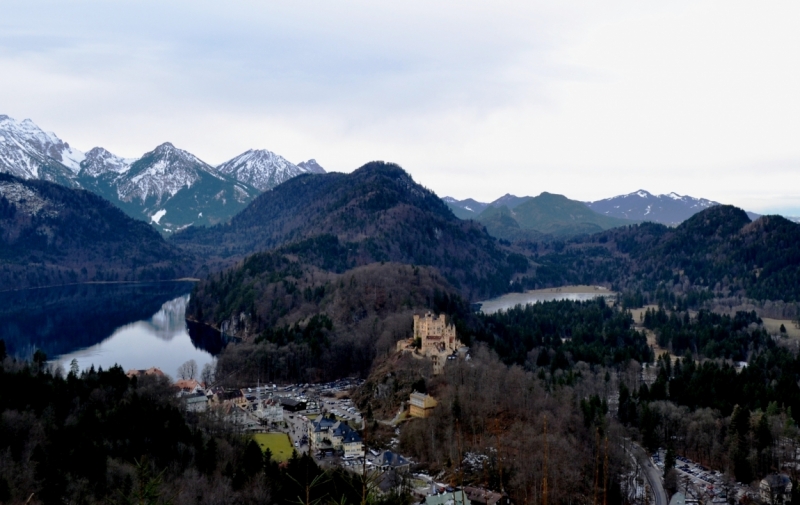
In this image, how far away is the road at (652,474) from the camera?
43562mm

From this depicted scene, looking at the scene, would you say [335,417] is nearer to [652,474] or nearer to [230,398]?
[230,398]

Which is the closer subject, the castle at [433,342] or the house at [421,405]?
the house at [421,405]

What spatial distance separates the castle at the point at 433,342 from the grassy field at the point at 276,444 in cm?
1409

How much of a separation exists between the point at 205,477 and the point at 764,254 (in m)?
149

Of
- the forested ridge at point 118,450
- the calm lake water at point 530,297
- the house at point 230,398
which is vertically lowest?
the house at point 230,398

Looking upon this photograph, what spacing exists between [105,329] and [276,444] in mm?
75715

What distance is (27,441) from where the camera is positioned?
3794 centimetres

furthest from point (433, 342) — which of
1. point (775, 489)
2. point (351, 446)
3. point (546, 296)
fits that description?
point (546, 296)

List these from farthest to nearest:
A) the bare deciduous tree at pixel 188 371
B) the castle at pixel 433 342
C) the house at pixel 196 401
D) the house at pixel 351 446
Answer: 1. the bare deciduous tree at pixel 188 371
2. the castle at pixel 433 342
3. the house at pixel 196 401
4. the house at pixel 351 446

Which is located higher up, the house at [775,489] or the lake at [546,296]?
the lake at [546,296]

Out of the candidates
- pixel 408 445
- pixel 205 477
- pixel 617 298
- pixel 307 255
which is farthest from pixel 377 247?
pixel 205 477

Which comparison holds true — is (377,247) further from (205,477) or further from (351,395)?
(205,477)

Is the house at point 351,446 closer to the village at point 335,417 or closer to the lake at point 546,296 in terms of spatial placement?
the village at point 335,417

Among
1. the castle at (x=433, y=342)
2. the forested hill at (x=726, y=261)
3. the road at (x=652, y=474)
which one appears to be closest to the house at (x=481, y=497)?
the road at (x=652, y=474)
